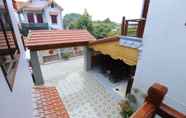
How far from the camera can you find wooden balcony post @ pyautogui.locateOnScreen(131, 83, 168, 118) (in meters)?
0.79

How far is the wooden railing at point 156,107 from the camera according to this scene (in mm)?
796

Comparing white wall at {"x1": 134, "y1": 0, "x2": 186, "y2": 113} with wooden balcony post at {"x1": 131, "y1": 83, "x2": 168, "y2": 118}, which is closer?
wooden balcony post at {"x1": 131, "y1": 83, "x2": 168, "y2": 118}

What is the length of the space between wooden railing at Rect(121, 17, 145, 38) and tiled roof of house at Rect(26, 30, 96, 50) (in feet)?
8.51

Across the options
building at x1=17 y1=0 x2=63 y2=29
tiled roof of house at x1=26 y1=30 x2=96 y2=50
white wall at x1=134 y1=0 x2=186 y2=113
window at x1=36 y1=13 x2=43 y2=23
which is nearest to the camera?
white wall at x1=134 y1=0 x2=186 y2=113

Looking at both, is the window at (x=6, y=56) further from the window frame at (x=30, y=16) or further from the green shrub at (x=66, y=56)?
the window frame at (x=30, y=16)

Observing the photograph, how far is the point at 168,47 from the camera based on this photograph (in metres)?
2.29

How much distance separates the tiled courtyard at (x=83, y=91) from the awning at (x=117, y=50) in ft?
6.44

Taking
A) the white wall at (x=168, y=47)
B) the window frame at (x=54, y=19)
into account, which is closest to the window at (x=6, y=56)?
the white wall at (x=168, y=47)

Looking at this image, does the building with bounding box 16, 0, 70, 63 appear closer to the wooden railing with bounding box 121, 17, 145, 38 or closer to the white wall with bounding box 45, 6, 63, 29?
the white wall with bounding box 45, 6, 63, 29

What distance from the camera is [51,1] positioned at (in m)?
11.5

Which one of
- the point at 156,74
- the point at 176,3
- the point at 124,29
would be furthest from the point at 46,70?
the point at 176,3

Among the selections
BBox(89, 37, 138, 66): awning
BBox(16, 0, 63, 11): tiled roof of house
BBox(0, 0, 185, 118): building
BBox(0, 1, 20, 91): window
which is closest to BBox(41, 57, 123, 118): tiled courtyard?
BBox(0, 0, 185, 118): building

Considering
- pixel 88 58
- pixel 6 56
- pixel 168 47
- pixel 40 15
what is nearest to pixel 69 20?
pixel 40 15

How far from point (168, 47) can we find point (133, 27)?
2.16m
